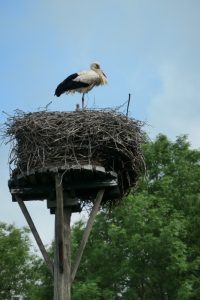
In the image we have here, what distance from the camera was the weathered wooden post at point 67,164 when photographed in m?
9.07

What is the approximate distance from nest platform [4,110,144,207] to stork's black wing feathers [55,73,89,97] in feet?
4.34

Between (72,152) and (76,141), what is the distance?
0.73 ft

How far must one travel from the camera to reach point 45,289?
73.6 feet

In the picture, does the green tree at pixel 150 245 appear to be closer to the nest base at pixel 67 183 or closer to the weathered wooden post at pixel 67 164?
the weathered wooden post at pixel 67 164

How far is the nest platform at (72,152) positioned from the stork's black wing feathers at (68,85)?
4.34 feet

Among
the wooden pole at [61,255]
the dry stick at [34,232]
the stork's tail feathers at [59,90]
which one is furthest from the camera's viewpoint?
the stork's tail feathers at [59,90]

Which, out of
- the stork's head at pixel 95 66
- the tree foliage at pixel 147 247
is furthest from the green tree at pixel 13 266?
the stork's head at pixel 95 66

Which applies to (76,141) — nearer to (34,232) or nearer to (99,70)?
(34,232)

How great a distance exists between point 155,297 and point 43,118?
13.0m

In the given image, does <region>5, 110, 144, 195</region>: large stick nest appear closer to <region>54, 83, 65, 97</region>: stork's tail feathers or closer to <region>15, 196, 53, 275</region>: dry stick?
<region>15, 196, 53, 275</region>: dry stick

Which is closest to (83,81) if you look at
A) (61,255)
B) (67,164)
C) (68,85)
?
(68,85)

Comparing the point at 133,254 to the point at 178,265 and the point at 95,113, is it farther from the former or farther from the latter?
the point at 95,113

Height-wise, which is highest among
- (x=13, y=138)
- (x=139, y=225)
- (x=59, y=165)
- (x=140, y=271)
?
(x=139, y=225)

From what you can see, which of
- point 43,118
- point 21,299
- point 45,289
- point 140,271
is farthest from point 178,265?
point 43,118
